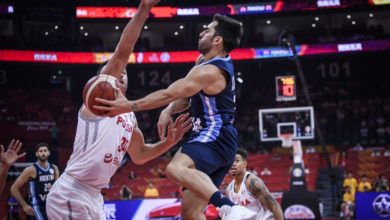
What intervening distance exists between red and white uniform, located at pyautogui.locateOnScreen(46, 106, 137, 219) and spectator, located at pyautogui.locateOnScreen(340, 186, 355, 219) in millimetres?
15557

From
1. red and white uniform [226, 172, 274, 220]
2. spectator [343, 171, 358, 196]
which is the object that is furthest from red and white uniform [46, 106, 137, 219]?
spectator [343, 171, 358, 196]

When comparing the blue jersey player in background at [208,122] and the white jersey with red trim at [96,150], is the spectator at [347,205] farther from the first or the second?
the white jersey with red trim at [96,150]

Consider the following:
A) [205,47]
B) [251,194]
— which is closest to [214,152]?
[205,47]

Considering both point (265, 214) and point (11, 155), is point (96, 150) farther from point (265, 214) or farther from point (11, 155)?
point (265, 214)

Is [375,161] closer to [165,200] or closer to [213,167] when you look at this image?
[165,200]

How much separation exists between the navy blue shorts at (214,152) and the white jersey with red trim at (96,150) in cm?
75

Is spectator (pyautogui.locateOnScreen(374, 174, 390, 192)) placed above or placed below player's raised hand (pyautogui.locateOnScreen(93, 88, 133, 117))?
below

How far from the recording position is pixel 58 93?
105 feet

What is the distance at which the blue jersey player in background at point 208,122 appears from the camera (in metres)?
4.91

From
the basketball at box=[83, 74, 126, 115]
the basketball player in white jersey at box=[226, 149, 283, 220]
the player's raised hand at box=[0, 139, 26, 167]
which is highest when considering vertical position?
the basketball at box=[83, 74, 126, 115]

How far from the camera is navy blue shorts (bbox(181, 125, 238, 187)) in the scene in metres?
5.17

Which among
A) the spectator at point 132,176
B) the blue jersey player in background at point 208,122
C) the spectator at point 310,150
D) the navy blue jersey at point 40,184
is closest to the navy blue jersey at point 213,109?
the blue jersey player in background at point 208,122

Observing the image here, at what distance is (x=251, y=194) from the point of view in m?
7.59

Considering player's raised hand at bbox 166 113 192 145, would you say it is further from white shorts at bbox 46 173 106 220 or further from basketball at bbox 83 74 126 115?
basketball at bbox 83 74 126 115
